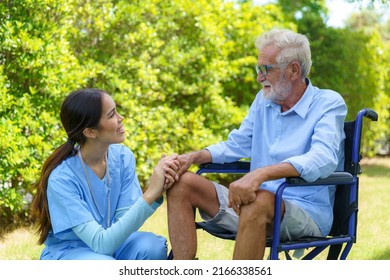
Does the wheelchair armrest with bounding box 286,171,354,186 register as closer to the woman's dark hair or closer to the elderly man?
the elderly man

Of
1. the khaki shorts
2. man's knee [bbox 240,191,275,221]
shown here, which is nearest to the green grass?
the khaki shorts

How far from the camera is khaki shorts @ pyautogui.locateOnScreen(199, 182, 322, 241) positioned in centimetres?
336

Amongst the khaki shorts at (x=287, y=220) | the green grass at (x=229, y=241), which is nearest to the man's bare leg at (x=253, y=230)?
the khaki shorts at (x=287, y=220)

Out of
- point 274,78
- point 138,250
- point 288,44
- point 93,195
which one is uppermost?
point 288,44

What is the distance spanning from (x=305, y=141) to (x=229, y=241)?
2.47m

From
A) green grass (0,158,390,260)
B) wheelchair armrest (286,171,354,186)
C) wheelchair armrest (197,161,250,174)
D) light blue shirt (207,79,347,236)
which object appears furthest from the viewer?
green grass (0,158,390,260)

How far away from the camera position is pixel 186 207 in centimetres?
338

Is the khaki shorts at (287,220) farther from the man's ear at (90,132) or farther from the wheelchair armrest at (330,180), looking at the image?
the man's ear at (90,132)

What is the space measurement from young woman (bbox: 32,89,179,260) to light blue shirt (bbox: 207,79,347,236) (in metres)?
0.58

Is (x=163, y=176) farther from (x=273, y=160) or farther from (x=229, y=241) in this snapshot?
(x=229, y=241)

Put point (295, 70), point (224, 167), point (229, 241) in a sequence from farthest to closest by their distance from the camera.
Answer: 1. point (229, 241)
2. point (224, 167)
3. point (295, 70)

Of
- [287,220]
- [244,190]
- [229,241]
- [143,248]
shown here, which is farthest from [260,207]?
[229,241]

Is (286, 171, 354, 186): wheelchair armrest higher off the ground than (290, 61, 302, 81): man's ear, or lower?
lower
